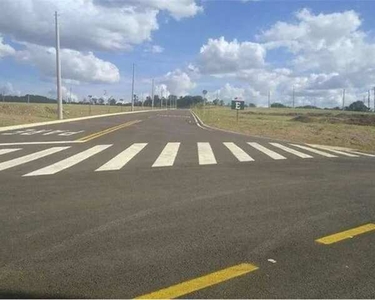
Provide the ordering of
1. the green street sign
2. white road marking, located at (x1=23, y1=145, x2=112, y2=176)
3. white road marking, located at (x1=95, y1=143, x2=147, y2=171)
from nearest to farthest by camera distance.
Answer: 1. white road marking, located at (x1=23, y1=145, x2=112, y2=176)
2. white road marking, located at (x1=95, y1=143, x2=147, y2=171)
3. the green street sign

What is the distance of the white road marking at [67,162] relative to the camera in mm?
10758

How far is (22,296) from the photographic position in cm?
407

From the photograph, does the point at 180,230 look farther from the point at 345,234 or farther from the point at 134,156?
the point at 134,156

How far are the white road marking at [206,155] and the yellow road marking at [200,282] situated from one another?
8.11 metres

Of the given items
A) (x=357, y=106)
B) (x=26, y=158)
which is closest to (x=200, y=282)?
(x=26, y=158)

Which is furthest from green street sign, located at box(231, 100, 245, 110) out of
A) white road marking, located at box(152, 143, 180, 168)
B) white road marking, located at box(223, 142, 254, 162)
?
white road marking, located at box(223, 142, 254, 162)

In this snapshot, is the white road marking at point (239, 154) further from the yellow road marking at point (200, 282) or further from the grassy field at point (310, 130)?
the yellow road marking at point (200, 282)

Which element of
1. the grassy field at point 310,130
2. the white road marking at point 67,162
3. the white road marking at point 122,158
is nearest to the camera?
the white road marking at point 67,162

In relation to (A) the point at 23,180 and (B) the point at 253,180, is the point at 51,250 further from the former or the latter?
(B) the point at 253,180

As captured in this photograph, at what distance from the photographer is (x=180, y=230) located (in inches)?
239

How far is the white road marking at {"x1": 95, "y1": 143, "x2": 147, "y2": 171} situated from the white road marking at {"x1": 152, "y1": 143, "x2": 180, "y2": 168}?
800mm

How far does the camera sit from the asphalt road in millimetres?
4426

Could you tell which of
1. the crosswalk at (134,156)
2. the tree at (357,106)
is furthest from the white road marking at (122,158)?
the tree at (357,106)

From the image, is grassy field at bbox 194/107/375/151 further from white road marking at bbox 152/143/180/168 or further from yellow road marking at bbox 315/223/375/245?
yellow road marking at bbox 315/223/375/245
